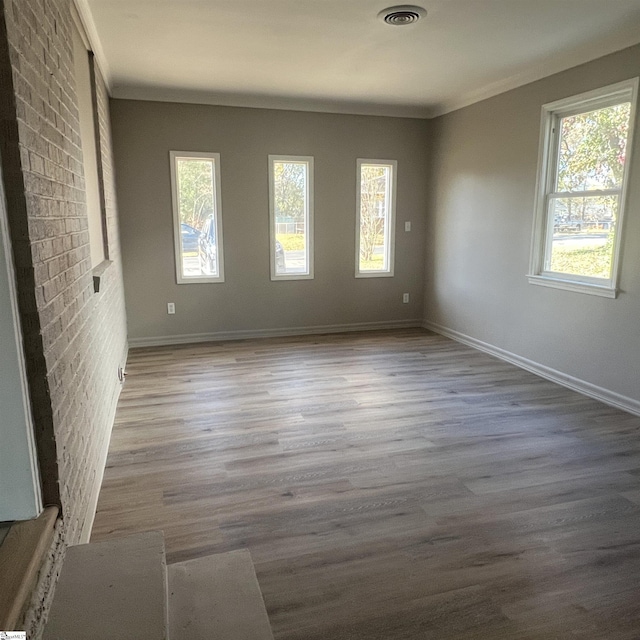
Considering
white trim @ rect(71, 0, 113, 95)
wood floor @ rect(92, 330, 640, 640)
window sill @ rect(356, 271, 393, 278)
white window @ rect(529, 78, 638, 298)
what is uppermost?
white trim @ rect(71, 0, 113, 95)

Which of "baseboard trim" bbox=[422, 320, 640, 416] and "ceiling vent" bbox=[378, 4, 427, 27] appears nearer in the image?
"ceiling vent" bbox=[378, 4, 427, 27]

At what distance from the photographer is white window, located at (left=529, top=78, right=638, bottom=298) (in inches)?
144

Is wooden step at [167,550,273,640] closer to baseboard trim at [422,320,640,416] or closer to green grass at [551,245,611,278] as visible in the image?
baseboard trim at [422,320,640,416]

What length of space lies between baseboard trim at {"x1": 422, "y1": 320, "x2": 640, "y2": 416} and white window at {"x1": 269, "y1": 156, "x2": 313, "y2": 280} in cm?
195

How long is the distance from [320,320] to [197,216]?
6.22 ft

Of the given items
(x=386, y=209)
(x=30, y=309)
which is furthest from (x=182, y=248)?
(x=30, y=309)

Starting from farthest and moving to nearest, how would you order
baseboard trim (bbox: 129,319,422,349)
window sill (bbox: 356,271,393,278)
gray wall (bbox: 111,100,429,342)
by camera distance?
window sill (bbox: 356,271,393,278) < baseboard trim (bbox: 129,319,422,349) < gray wall (bbox: 111,100,429,342)

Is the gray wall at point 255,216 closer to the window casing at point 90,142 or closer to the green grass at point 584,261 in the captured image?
the window casing at point 90,142

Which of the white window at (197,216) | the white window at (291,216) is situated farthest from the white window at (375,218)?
the white window at (197,216)

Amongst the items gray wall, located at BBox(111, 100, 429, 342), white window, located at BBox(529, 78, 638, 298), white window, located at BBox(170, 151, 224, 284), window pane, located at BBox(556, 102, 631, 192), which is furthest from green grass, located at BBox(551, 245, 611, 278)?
white window, located at BBox(170, 151, 224, 284)

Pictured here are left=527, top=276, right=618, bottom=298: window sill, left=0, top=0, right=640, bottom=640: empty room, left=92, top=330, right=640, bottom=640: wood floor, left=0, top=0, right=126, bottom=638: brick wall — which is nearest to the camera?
left=0, top=0, right=126, bottom=638: brick wall

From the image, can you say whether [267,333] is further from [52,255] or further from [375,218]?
[52,255]

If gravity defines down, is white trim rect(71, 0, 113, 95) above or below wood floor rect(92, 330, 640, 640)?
above

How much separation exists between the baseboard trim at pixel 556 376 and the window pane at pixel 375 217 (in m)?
1.22
